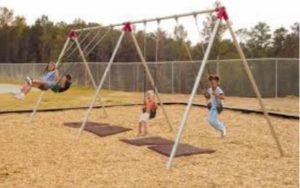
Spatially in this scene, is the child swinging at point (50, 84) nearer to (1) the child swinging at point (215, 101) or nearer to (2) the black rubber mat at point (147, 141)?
(2) the black rubber mat at point (147, 141)

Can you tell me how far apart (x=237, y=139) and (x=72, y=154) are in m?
3.36

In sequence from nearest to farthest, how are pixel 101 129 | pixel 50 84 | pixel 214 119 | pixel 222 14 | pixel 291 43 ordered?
1. pixel 222 14
2. pixel 214 119
3. pixel 101 129
4. pixel 50 84
5. pixel 291 43

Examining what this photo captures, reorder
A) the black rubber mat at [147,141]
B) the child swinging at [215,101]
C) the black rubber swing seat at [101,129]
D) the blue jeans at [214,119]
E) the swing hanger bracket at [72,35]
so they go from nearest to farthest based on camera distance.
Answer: the black rubber mat at [147,141], the child swinging at [215,101], the blue jeans at [214,119], the black rubber swing seat at [101,129], the swing hanger bracket at [72,35]

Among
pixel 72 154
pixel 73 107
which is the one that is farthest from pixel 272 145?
pixel 73 107

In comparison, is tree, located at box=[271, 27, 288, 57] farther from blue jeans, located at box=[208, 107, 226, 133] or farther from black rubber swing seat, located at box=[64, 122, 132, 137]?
blue jeans, located at box=[208, 107, 226, 133]

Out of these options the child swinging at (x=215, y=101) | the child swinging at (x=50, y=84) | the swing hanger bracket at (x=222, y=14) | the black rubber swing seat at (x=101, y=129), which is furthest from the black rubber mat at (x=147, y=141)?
the swing hanger bracket at (x=222, y=14)

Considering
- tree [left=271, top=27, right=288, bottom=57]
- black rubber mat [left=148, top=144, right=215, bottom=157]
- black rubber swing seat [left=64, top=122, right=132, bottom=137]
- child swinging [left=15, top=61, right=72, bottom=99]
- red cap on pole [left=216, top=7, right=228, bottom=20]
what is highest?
tree [left=271, top=27, right=288, bottom=57]

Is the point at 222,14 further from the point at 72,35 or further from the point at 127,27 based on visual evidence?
the point at 72,35

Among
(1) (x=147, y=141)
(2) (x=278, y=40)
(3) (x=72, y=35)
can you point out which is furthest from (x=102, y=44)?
(1) (x=147, y=141)

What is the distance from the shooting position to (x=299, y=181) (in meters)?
6.02

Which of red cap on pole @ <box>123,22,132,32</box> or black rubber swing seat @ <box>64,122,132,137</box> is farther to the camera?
black rubber swing seat @ <box>64,122,132,137</box>

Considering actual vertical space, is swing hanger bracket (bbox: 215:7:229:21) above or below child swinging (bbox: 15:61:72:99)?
above

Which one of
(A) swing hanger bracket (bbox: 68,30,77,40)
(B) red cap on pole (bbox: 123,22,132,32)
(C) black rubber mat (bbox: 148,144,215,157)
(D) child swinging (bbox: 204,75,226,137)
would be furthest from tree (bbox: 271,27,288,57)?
(C) black rubber mat (bbox: 148,144,215,157)

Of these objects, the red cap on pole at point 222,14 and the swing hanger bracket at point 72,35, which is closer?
the red cap on pole at point 222,14
